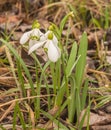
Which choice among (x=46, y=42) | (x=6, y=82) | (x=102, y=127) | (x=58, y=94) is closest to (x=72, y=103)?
(x=58, y=94)

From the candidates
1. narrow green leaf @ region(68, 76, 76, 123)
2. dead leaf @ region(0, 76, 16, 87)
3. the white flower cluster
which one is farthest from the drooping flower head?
dead leaf @ region(0, 76, 16, 87)

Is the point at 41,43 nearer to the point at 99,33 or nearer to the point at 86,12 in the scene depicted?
the point at 99,33

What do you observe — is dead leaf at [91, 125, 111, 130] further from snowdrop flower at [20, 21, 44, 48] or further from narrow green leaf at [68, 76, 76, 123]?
snowdrop flower at [20, 21, 44, 48]

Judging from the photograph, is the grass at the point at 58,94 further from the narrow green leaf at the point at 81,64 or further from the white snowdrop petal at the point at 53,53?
the white snowdrop petal at the point at 53,53

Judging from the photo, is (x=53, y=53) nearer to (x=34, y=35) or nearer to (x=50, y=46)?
(x=50, y=46)

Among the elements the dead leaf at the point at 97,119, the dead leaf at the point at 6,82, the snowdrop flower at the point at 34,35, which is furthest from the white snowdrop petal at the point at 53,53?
the dead leaf at the point at 6,82

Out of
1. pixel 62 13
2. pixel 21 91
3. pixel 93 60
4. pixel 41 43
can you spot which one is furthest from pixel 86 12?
pixel 41 43

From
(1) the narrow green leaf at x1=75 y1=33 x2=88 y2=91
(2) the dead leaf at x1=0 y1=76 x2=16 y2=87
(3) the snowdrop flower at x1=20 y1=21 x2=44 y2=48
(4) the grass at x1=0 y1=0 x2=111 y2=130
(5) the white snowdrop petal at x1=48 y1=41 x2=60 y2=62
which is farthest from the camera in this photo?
(2) the dead leaf at x1=0 y1=76 x2=16 y2=87

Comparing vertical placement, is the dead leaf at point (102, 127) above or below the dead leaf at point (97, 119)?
below
